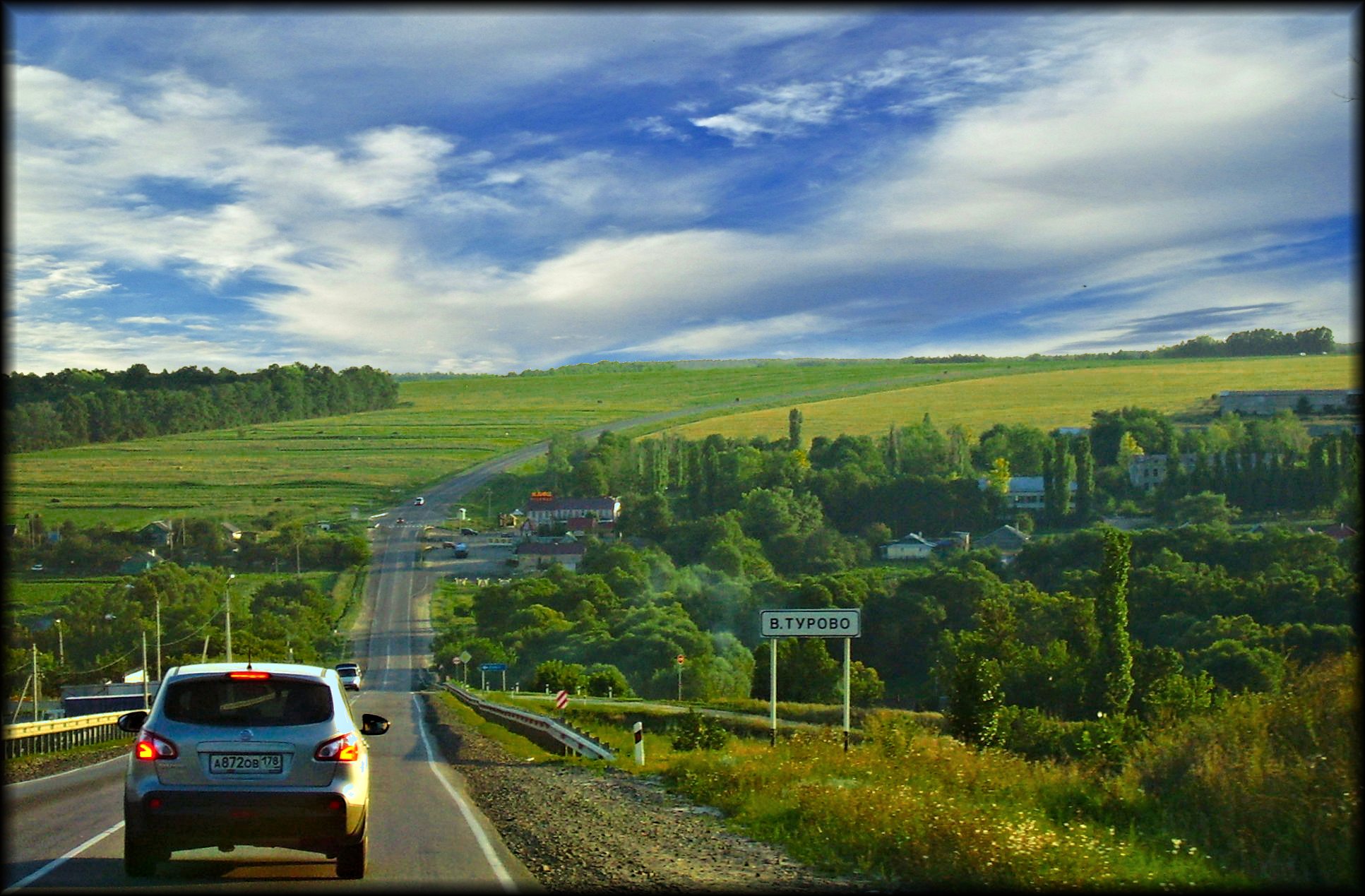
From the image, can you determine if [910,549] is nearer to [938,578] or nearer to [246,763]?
[938,578]

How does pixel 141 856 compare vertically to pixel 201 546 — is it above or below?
above

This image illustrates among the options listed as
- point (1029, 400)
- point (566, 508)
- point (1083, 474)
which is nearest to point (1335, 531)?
point (1083, 474)

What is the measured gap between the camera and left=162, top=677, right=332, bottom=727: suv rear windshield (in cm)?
827

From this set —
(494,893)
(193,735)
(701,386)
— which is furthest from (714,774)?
(701,386)

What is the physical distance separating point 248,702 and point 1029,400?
4350 inches

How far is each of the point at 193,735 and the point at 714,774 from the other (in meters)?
8.70

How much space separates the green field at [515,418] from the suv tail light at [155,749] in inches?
1893

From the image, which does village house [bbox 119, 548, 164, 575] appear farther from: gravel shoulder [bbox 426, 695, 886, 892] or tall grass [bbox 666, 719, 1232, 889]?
tall grass [bbox 666, 719, 1232, 889]

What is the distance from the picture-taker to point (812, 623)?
18.8 meters

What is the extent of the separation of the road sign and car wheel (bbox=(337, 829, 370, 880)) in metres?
10.7

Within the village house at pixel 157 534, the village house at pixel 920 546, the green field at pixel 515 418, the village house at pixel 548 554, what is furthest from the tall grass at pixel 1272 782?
the village house at pixel 920 546

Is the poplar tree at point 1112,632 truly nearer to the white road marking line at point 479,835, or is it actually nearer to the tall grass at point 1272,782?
the white road marking line at point 479,835

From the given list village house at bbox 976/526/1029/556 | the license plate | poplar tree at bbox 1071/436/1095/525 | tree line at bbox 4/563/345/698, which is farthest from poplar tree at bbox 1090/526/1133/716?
the license plate

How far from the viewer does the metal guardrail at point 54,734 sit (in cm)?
2400
